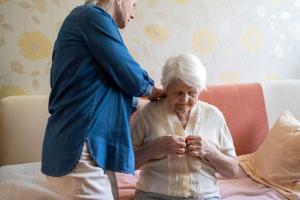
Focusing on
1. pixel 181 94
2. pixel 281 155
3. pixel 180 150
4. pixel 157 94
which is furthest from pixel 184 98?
pixel 281 155

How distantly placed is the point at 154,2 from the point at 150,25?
0.46 feet

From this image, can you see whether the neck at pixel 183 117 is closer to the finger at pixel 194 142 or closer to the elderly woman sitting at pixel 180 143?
the elderly woman sitting at pixel 180 143

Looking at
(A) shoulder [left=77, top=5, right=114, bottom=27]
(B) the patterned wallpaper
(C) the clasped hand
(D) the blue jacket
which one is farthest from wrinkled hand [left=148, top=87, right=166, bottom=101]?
(B) the patterned wallpaper

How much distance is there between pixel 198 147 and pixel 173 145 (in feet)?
0.35

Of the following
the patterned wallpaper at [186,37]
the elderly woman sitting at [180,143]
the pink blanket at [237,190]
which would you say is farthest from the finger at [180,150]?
the patterned wallpaper at [186,37]

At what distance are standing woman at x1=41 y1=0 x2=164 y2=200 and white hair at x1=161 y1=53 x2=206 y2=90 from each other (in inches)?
12.7

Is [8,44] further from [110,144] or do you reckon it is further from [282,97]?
[282,97]

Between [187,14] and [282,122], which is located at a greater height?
[187,14]

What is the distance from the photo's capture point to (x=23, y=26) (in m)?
1.98

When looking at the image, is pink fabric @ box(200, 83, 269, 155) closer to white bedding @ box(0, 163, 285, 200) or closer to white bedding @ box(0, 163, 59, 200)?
white bedding @ box(0, 163, 285, 200)

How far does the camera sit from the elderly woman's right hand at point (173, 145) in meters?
1.42

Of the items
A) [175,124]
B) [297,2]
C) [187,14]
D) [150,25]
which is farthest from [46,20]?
[297,2]

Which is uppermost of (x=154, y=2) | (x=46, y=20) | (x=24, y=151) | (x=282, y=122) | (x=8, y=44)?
(x=154, y=2)

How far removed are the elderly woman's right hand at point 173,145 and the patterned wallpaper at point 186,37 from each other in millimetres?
882
